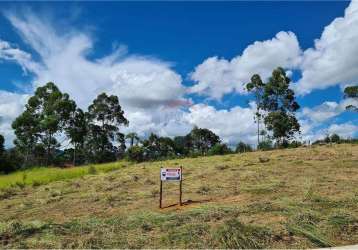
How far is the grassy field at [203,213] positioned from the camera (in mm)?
6926

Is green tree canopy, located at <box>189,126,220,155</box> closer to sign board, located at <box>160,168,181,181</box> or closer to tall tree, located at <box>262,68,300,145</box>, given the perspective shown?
tall tree, located at <box>262,68,300,145</box>

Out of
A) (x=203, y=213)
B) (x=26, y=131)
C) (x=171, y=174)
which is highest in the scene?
(x=26, y=131)

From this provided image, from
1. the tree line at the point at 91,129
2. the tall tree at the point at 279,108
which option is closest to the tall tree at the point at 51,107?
the tree line at the point at 91,129

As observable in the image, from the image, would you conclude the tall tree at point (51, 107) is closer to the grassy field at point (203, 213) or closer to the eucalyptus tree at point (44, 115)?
the eucalyptus tree at point (44, 115)

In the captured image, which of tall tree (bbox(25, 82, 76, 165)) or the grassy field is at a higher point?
tall tree (bbox(25, 82, 76, 165))

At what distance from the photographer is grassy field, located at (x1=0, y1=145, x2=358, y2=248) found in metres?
6.93

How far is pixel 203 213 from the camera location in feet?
27.8

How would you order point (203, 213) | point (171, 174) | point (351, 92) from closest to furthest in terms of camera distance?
point (203, 213) < point (171, 174) < point (351, 92)

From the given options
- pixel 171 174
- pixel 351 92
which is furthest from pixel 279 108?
pixel 171 174

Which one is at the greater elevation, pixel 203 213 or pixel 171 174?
pixel 171 174

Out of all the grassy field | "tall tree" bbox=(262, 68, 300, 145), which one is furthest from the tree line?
the grassy field

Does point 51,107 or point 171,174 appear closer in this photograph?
point 171,174

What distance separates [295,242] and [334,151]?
14209 mm

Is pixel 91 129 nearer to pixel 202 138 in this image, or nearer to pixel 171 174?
pixel 202 138
